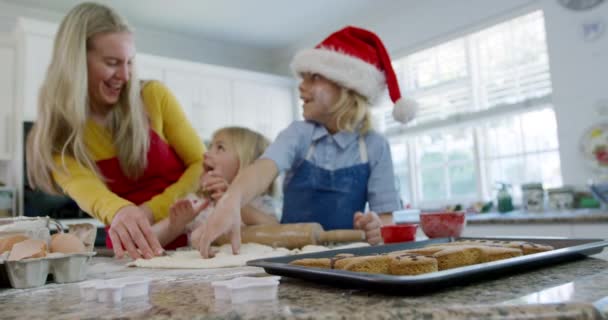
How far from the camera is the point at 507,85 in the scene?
3049 mm

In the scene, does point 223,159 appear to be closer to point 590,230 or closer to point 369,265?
point 369,265

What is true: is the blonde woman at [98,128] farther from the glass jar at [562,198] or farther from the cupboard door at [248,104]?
the cupboard door at [248,104]

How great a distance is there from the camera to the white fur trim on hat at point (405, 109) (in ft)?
4.68

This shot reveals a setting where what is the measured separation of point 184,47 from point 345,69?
327 cm

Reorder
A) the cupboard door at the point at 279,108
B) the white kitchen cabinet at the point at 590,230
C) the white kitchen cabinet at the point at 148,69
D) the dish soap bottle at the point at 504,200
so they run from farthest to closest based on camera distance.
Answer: the cupboard door at the point at 279,108 → the white kitchen cabinet at the point at 148,69 → the dish soap bottle at the point at 504,200 → the white kitchen cabinet at the point at 590,230

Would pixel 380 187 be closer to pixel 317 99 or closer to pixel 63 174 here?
pixel 317 99

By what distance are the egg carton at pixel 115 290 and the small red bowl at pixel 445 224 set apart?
64 centimetres

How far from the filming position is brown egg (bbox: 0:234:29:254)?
25.0 inches

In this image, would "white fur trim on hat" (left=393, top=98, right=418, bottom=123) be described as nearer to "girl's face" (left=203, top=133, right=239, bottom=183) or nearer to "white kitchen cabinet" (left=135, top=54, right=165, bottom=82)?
"girl's face" (left=203, top=133, right=239, bottom=183)

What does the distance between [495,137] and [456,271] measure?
3.06 meters

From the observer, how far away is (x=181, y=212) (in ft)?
3.83

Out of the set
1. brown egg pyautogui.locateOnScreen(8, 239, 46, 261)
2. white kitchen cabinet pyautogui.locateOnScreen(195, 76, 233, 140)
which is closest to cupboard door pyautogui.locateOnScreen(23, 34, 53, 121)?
white kitchen cabinet pyautogui.locateOnScreen(195, 76, 233, 140)

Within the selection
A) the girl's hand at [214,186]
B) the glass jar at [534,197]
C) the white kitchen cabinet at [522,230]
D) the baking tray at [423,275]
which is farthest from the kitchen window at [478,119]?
the baking tray at [423,275]

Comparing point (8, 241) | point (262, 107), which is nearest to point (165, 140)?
point (8, 241)
